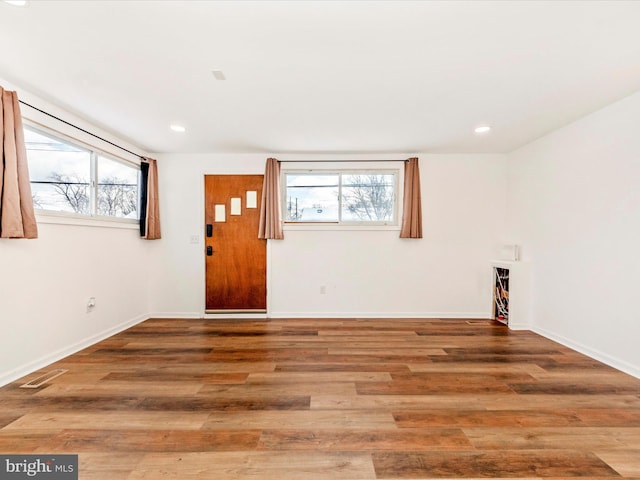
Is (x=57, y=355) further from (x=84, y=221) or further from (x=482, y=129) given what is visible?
(x=482, y=129)

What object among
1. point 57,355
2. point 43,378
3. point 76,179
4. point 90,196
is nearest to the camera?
point 43,378

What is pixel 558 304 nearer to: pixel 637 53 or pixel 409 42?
pixel 637 53

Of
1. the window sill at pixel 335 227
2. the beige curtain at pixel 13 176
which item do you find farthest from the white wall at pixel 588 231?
the beige curtain at pixel 13 176

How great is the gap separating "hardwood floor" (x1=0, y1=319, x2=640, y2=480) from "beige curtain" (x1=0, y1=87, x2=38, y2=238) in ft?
4.12

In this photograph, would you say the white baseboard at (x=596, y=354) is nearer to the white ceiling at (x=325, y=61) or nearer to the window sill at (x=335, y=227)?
the window sill at (x=335, y=227)

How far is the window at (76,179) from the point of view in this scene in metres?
2.69

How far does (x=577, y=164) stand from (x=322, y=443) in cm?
371

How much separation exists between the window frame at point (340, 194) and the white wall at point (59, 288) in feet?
7.00

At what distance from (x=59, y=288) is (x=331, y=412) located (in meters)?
2.83

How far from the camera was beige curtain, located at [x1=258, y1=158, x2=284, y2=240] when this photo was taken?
4.22m

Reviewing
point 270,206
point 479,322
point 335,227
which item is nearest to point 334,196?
point 335,227

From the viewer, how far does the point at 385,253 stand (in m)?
4.36

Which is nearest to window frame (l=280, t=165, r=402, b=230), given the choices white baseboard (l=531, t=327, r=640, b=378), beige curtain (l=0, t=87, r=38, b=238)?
white baseboard (l=531, t=327, r=640, b=378)

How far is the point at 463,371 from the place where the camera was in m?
2.60
